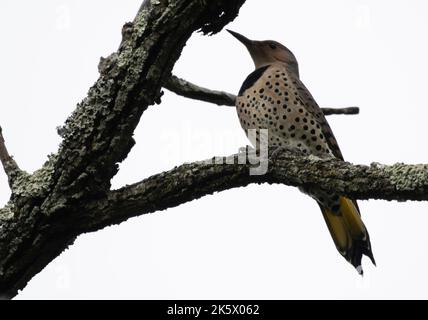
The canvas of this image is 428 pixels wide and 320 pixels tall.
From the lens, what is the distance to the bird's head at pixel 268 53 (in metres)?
7.01

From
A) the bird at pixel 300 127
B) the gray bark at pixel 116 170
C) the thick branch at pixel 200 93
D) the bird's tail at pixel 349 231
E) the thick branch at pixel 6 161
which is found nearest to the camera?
the gray bark at pixel 116 170

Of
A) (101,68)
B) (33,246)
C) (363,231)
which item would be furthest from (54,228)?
(363,231)

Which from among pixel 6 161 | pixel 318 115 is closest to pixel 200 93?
pixel 6 161

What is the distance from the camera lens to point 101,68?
3828 millimetres

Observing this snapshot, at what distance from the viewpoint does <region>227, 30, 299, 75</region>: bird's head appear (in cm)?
701

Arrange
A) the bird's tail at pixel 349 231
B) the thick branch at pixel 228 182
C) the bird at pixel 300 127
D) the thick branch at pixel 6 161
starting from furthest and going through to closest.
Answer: the bird at pixel 300 127 < the bird's tail at pixel 349 231 < the thick branch at pixel 6 161 < the thick branch at pixel 228 182

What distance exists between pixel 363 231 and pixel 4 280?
2814mm

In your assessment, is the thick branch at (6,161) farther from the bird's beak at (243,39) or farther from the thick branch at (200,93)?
the bird's beak at (243,39)

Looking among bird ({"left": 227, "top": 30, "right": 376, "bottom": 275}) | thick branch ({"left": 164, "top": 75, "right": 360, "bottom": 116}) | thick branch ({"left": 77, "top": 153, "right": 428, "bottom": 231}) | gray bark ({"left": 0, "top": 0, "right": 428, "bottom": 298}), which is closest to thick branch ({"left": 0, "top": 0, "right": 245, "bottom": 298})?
gray bark ({"left": 0, "top": 0, "right": 428, "bottom": 298})

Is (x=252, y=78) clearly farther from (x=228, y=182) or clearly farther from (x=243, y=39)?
(x=228, y=182)

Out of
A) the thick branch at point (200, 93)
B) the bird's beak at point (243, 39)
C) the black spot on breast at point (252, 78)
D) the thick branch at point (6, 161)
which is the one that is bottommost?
the thick branch at point (6, 161)

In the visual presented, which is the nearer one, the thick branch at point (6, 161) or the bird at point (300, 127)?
the thick branch at point (6, 161)

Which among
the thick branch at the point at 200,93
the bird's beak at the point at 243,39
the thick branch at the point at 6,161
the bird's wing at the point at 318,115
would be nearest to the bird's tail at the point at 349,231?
the bird's wing at the point at 318,115

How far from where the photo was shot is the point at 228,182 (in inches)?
145
